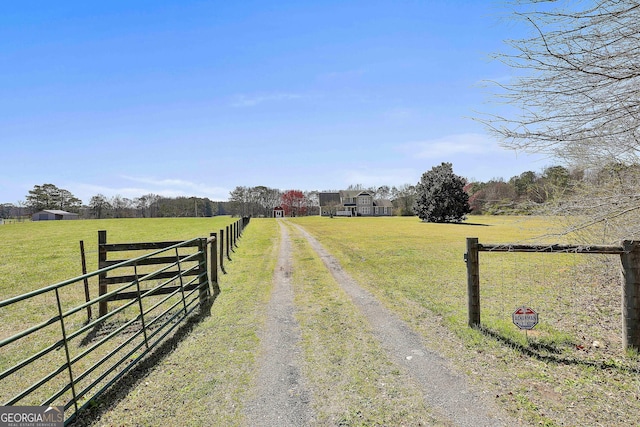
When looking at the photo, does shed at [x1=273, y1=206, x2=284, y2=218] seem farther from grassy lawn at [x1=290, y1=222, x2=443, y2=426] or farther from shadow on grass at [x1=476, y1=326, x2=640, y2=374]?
shadow on grass at [x1=476, y1=326, x2=640, y2=374]

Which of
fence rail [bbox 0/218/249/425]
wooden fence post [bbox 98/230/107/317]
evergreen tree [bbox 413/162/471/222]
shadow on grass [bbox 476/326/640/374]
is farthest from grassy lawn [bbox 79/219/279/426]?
evergreen tree [bbox 413/162/471/222]

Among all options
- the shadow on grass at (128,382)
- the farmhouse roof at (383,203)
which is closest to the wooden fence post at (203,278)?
the shadow on grass at (128,382)

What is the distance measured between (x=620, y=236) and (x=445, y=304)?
3.36 meters

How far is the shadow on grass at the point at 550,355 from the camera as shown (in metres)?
4.36

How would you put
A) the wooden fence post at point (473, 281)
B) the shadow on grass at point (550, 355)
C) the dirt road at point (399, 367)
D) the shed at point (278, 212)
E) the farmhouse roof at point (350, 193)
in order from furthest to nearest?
the farmhouse roof at point (350, 193), the shed at point (278, 212), the wooden fence post at point (473, 281), the shadow on grass at point (550, 355), the dirt road at point (399, 367)

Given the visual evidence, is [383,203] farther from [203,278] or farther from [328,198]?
[203,278]

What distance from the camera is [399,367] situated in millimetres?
4453

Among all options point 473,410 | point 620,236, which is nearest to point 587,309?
point 620,236

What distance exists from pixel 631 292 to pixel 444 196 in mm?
43839

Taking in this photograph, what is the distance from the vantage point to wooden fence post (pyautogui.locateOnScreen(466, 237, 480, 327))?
567cm

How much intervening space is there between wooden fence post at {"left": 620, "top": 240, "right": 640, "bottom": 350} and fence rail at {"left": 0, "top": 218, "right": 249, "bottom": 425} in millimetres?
6837

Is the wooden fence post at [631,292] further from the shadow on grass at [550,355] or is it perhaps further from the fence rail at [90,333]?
the fence rail at [90,333]

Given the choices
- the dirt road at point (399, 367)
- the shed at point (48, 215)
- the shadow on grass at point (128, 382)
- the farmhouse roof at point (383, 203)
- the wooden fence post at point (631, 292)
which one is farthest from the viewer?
the farmhouse roof at point (383, 203)

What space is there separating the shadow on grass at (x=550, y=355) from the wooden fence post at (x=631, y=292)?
525mm
